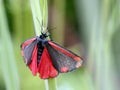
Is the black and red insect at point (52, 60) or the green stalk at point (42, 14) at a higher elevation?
the green stalk at point (42, 14)

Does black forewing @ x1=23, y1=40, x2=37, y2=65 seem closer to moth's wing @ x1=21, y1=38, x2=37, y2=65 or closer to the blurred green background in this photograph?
moth's wing @ x1=21, y1=38, x2=37, y2=65

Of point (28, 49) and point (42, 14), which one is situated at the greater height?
point (42, 14)

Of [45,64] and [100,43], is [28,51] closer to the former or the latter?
[45,64]

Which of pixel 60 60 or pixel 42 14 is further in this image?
pixel 60 60

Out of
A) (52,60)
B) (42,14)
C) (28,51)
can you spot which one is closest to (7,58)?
(28,51)

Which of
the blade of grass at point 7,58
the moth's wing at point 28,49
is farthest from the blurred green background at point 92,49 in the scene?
the moth's wing at point 28,49

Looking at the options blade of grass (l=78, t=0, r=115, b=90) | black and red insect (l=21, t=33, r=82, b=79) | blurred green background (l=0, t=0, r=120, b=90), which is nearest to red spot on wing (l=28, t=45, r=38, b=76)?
black and red insect (l=21, t=33, r=82, b=79)

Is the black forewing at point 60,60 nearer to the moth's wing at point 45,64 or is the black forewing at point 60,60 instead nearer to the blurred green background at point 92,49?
the moth's wing at point 45,64

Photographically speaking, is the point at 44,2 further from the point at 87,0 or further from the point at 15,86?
the point at 87,0

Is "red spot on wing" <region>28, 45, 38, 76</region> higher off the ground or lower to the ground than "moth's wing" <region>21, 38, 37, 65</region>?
lower

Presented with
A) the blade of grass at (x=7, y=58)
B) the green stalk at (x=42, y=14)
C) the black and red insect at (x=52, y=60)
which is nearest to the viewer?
the green stalk at (x=42, y=14)
